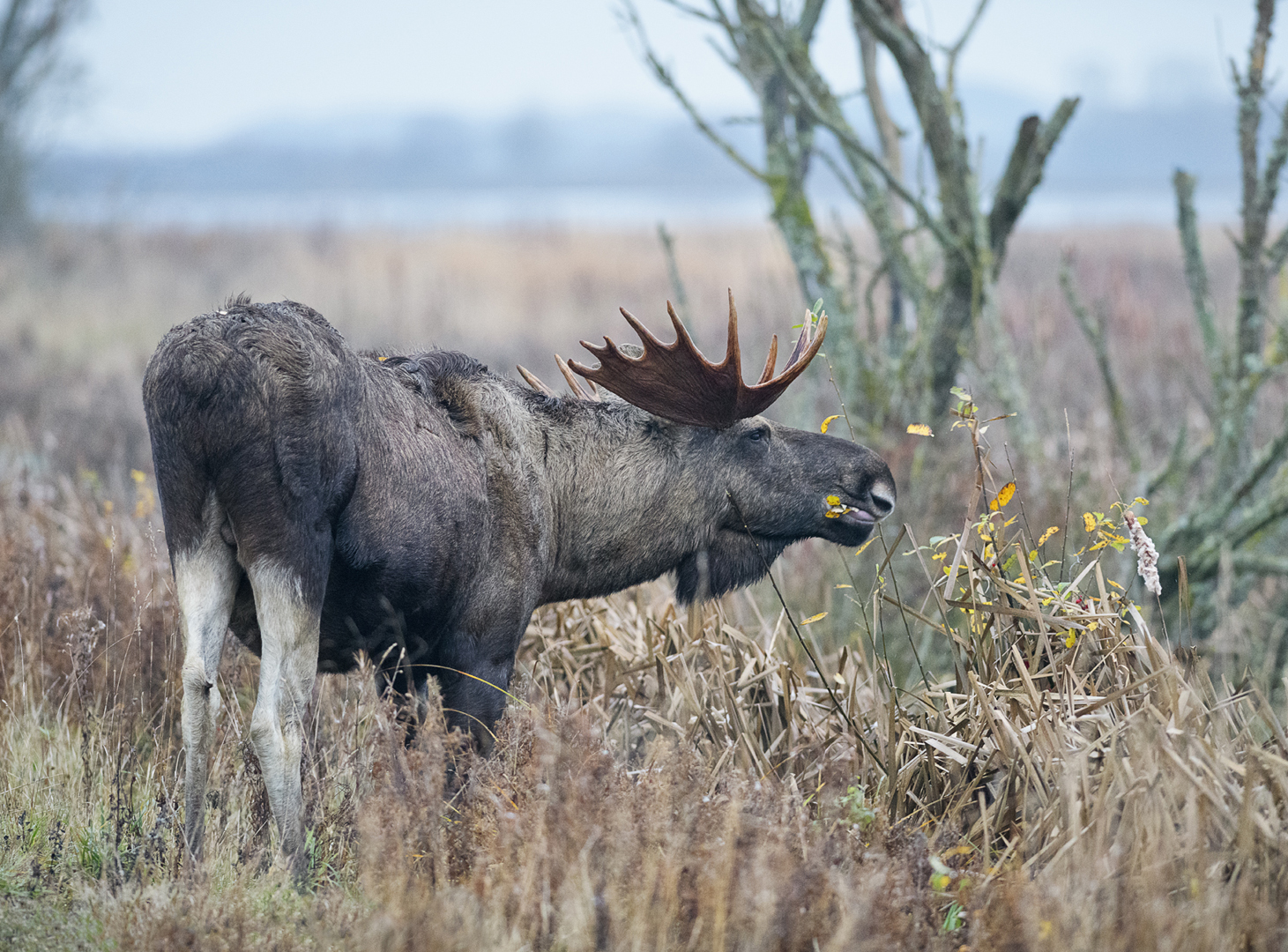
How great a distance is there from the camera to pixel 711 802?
331 cm

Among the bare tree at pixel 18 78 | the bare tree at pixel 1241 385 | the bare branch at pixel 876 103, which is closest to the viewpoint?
the bare tree at pixel 1241 385

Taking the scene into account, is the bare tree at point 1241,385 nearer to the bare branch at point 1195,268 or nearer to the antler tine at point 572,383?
the bare branch at point 1195,268

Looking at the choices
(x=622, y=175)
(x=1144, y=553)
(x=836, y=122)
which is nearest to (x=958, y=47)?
(x=836, y=122)

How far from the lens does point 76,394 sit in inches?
512

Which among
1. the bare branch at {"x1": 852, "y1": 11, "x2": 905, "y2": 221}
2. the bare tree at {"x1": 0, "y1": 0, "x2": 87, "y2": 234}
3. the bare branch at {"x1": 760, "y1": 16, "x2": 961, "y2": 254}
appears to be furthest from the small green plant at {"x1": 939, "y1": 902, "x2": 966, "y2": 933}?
the bare tree at {"x1": 0, "y1": 0, "x2": 87, "y2": 234}

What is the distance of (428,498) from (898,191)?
3654mm

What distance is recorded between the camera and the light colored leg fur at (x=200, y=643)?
3461 mm

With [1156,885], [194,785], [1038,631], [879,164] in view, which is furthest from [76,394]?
[1156,885]

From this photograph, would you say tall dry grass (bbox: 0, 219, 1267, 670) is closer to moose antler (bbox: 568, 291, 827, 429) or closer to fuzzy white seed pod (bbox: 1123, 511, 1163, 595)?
fuzzy white seed pod (bbox: 1123, 511, 1163, 595)

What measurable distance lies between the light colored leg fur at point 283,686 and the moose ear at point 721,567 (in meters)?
1.61

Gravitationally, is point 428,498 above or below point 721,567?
above

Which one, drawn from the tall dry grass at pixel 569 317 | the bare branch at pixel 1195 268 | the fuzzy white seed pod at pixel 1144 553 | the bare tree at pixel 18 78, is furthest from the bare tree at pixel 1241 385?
the bare tree at pixel 18 78

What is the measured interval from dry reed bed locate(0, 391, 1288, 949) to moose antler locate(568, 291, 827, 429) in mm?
796

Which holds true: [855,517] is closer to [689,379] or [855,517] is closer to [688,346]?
[689,379]
